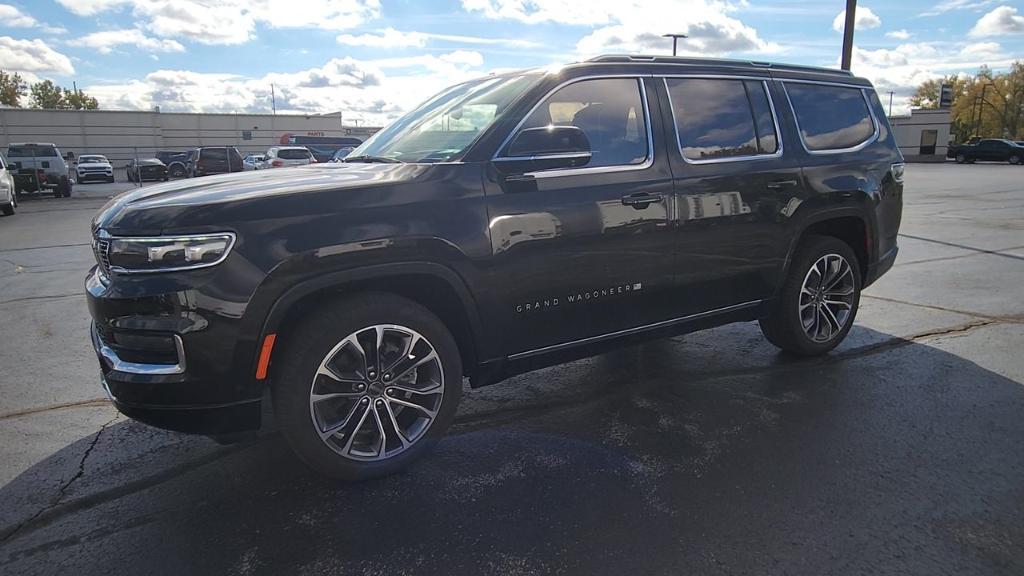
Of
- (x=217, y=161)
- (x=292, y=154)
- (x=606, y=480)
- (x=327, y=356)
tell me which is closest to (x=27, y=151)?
(x=217, y=161)

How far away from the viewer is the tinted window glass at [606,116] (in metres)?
3.56

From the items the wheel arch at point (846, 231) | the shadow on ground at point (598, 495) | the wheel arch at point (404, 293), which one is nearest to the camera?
the shadow on ground at point (598, 495)

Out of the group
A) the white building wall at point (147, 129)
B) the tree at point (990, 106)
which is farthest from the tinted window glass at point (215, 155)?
the tree at point (990, 106)

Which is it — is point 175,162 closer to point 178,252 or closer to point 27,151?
point 27,151

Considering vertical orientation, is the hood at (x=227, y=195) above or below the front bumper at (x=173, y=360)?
above

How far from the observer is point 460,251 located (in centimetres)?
312

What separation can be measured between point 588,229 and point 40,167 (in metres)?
27.4

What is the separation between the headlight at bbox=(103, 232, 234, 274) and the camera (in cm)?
269

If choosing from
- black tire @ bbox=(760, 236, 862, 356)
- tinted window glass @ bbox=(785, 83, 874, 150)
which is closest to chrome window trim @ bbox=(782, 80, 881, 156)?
tinted window glass @ bbox=(785, 83, 874, 150)

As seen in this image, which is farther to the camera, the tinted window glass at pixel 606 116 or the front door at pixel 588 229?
the tinted window glass at pixel 606 116

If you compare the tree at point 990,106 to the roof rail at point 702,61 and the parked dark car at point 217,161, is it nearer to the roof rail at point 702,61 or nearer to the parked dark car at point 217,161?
the parked dark car at point 217,161

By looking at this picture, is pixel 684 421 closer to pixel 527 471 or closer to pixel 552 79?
pixel 527 471

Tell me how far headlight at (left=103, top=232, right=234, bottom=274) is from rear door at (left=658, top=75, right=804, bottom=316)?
2.45 metres

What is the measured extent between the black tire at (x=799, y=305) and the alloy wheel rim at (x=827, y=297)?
0.01 metres
